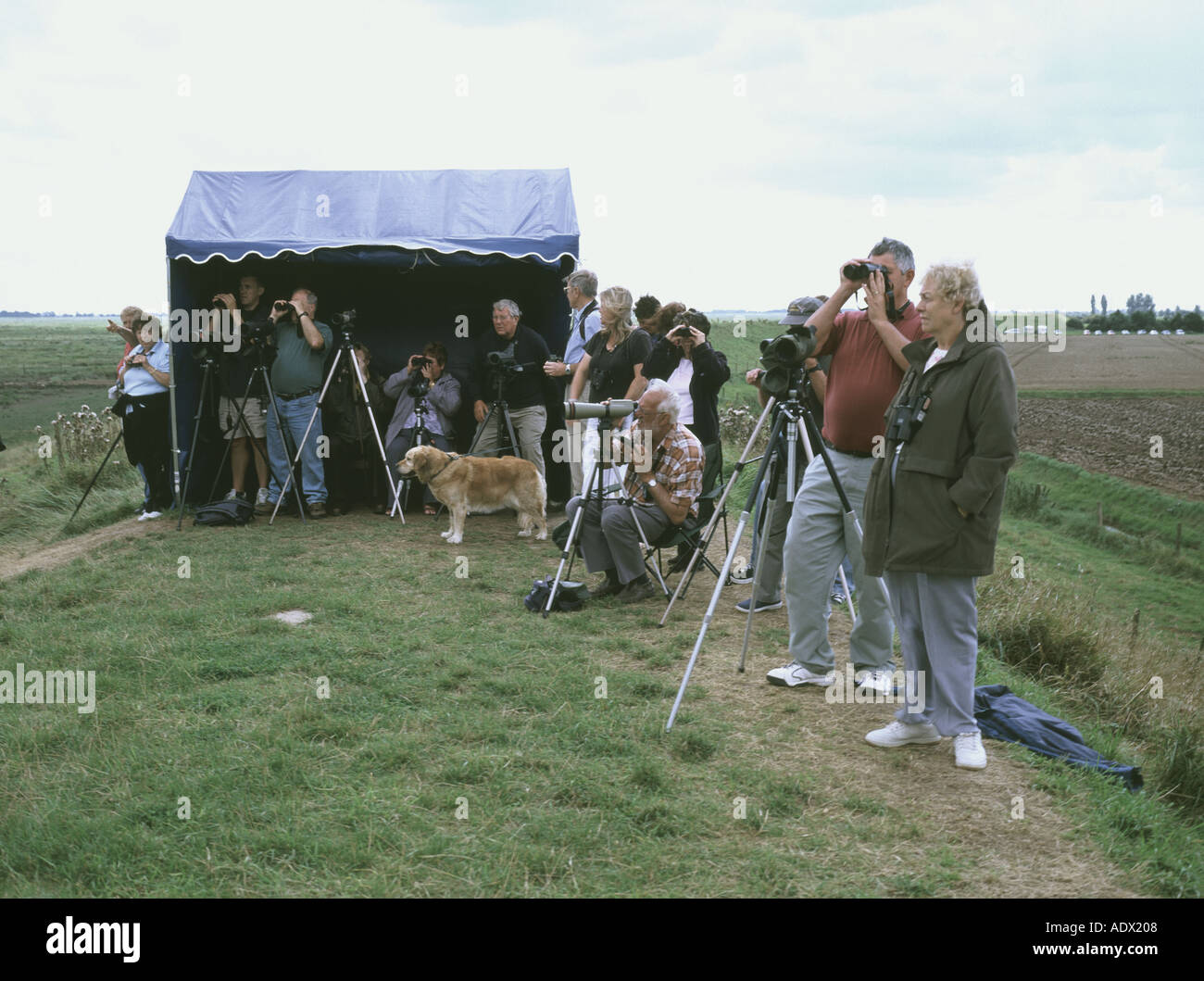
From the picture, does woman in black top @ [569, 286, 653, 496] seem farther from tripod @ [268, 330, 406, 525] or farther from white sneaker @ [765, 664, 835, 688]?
white sneaker @ [765, 664, 835, 688]

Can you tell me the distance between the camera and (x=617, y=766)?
404 cm

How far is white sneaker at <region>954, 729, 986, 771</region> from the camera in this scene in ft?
13.3

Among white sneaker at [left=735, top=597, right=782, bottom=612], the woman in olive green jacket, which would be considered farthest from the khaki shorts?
the woman in olive green jacket

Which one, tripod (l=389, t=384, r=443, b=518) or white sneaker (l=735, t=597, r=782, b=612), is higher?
tripod (l=389, t=384, r=443, b=518)

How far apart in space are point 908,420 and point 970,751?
138cm

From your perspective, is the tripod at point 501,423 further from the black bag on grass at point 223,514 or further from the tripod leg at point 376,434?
the black bag on grass at point 223,514

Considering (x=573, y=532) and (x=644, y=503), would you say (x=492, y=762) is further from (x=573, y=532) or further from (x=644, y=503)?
(x=644, y=503)

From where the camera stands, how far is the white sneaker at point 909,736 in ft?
14.1

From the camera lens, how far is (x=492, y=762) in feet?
13.2

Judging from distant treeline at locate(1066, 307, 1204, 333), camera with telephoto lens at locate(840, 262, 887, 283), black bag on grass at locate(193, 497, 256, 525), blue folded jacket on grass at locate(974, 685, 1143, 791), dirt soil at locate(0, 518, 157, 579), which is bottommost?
blue folded jacket on grass at locate(974, 685, 1143, 791)

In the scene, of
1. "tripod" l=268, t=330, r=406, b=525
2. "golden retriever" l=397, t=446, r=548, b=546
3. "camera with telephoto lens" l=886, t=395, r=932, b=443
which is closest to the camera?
"camera with telephoto lens" l=886, t=395, r=932, b=443

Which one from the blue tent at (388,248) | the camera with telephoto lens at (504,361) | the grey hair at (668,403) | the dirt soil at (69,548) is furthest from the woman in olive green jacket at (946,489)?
the dirt soil at (69,548)

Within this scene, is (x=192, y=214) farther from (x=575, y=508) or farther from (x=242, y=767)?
(x=242, y=767)

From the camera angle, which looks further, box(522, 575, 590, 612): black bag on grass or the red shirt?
box(522, 575, 590, 612): black bag on grass
